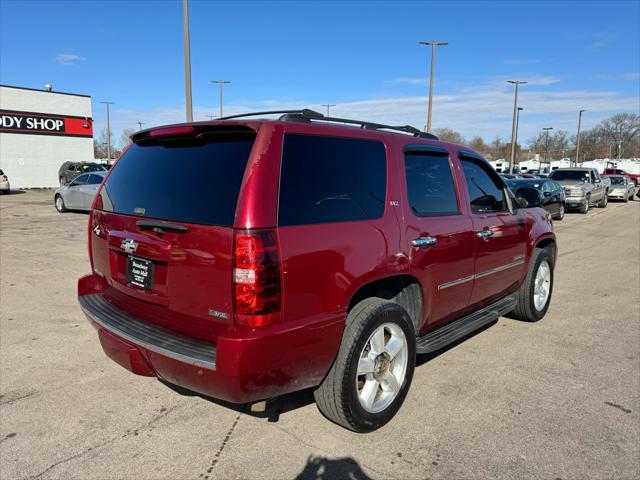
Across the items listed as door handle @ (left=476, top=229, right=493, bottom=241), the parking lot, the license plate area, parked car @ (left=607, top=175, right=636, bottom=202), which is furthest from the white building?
parked car @ (left=607, top=175, right=636, bottom=202)

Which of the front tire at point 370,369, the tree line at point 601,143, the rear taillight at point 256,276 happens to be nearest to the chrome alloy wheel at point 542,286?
the front tire at point 370,369

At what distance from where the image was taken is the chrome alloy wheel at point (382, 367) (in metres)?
3.07

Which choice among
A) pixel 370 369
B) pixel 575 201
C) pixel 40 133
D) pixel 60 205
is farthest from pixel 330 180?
pixel 40 133

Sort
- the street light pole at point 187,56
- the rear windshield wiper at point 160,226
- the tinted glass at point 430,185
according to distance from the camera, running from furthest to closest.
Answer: the street light pole at point 187,56
the tinted glass at point 430,185
the rear windshield wiper at point 160,226

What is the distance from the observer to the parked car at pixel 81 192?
15641 millimetres

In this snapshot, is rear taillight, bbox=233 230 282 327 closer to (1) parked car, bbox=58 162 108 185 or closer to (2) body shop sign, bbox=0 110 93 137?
(1) parked car, bbox=58 162 108 185

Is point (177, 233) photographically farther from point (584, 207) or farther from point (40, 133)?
point (40, 133)

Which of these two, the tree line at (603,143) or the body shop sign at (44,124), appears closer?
the body shop sign at (44,124)

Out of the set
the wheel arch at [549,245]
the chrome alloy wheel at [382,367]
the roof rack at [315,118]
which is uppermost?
the roof rack at [315,118]

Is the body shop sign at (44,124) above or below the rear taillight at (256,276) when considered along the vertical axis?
above

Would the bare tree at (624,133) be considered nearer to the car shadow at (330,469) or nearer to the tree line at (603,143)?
the tree line at (603,143)

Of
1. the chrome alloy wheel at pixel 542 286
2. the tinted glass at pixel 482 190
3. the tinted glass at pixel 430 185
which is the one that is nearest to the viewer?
the tinted glass at pixel 430 185

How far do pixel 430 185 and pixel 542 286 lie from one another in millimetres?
2755

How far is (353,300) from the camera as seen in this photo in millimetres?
3137
